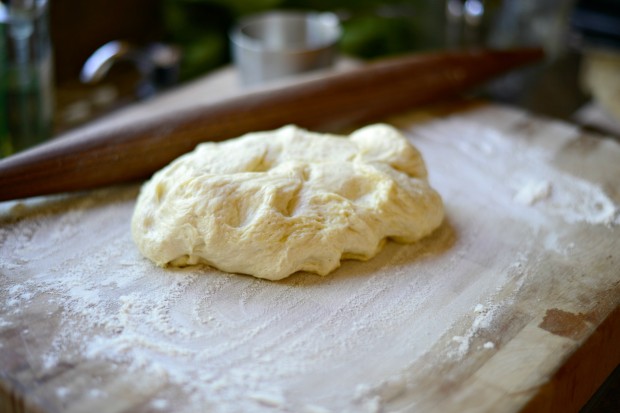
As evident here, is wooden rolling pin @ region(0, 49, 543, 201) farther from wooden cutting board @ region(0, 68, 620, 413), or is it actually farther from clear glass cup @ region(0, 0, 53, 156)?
clear glass cup @ region(0, 0, 53, 156)

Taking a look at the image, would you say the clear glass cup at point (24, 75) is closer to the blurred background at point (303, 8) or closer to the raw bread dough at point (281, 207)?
the blurred background at point (303, 8)

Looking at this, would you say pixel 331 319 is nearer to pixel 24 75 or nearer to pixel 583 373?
pixel 583 373

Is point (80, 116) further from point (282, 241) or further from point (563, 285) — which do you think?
point (563, 285)

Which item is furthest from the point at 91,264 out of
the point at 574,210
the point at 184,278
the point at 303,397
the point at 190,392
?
the point at 574,210

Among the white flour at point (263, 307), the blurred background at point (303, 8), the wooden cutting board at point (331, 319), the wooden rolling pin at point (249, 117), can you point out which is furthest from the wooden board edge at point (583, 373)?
the blurred background at point (303, 8)

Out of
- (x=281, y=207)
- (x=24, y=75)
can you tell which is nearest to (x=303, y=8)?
(x=24, y=75)

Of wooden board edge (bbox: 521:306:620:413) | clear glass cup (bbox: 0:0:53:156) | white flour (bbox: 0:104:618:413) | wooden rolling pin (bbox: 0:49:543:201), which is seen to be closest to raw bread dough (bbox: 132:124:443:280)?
white flour (bbox: 0:104:618:413)
